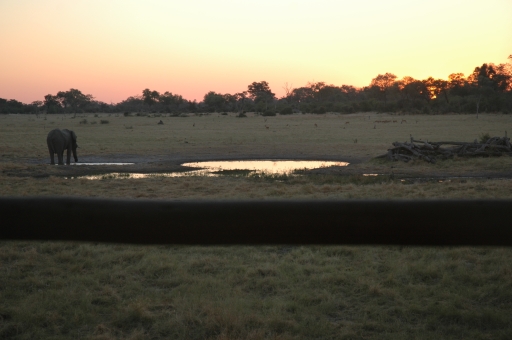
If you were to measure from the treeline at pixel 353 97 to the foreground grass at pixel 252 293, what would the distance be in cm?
5798

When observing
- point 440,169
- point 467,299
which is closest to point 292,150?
point 440,169

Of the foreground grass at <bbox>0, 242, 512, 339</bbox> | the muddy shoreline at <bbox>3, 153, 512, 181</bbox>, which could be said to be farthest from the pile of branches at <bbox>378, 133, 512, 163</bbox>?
the foreground grass at <bbox>0, 242, 512, 339</bbox>

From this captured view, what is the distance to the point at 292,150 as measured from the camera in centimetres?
2820

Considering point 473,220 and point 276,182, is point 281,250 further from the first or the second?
point 276,182

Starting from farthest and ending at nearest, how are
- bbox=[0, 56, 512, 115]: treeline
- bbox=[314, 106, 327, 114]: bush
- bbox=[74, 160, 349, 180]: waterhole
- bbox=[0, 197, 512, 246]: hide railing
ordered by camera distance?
bbox=[314, 106, 327, 114]: bush
bbox=[0, 56, 512, 115]: treeline
bbox=[74, 160, 349, 180]: waterhole
bbox=[0, 197, 512, 246]: hide railing

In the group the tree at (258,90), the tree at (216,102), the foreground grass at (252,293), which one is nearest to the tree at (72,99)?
the tree at (216,102)

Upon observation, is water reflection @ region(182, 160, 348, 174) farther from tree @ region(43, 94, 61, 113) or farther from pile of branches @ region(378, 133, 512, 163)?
tree @ region(43, 94, 61, 113)

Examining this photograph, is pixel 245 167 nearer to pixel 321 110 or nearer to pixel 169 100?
pixel 321 110

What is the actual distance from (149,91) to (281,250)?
11533cm

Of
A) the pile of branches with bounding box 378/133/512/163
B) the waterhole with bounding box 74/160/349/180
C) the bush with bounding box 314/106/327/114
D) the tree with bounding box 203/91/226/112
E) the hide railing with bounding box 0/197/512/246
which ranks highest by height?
the tree with bounding box 203/91/226/112

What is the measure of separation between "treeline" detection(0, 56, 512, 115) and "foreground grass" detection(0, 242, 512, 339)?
5798 centimetres

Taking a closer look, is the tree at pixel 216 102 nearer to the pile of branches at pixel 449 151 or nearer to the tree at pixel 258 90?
the tree at pixel 258 90

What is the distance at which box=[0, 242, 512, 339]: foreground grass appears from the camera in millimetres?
4168

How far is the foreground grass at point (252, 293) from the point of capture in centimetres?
417
